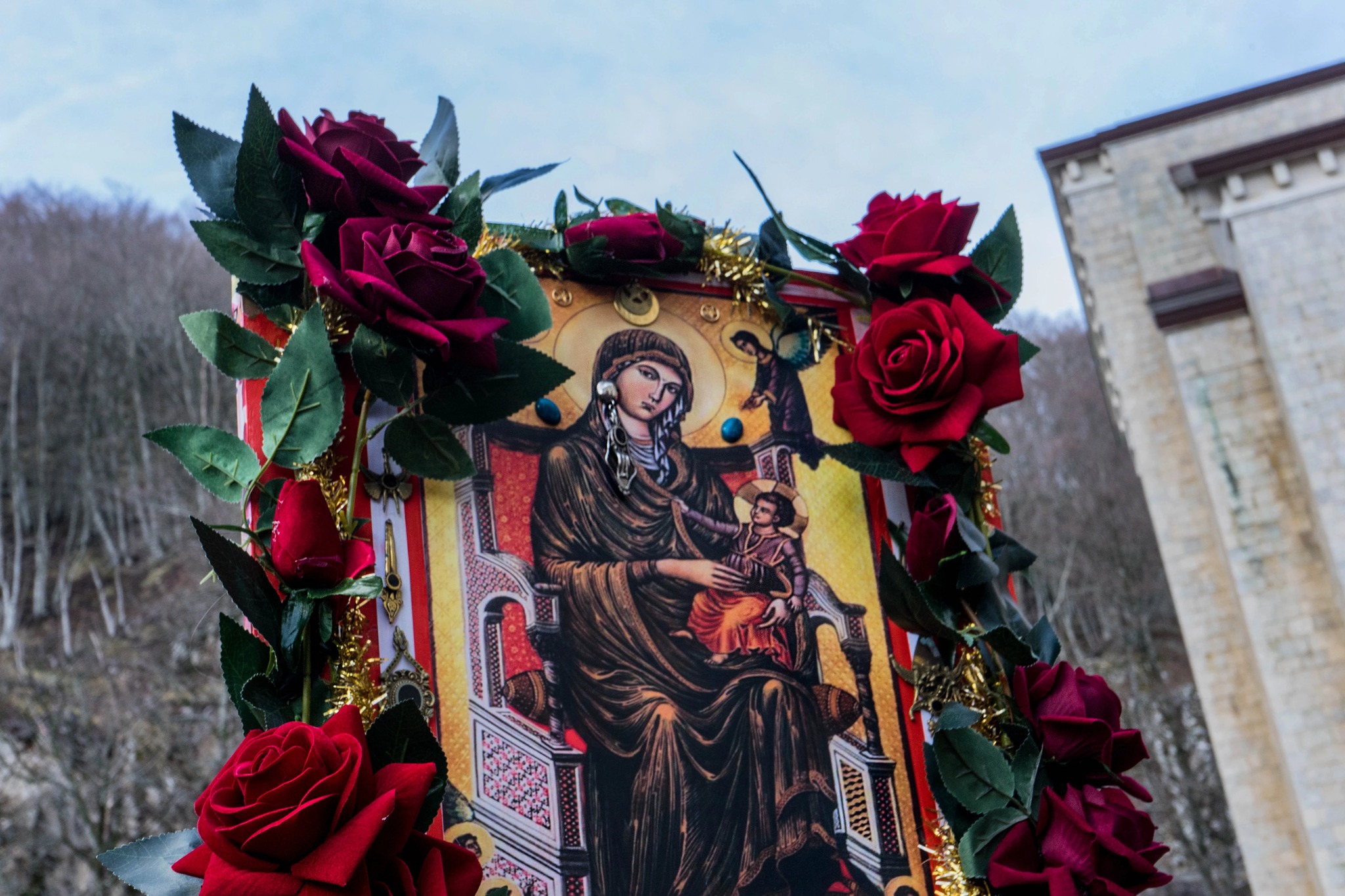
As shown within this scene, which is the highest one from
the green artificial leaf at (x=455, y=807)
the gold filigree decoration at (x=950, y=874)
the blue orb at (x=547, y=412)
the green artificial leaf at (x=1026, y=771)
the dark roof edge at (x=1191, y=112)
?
the dark roof edge at (x=1191, y=112)

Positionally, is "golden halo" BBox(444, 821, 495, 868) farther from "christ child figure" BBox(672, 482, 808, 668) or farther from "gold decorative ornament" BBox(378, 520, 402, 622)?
"christ child figure" BBox(672, 482, 808, 668)

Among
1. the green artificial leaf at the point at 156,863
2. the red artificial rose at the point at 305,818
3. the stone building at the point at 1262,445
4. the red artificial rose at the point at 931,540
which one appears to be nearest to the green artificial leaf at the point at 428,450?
the red artificial rose at the point at 305,818

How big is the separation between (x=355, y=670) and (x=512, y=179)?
3.50 ft

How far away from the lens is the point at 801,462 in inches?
95.2

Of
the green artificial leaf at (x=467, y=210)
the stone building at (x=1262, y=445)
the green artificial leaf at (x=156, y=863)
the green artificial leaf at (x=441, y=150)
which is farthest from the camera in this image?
the stone building at (x=1262, y=445)

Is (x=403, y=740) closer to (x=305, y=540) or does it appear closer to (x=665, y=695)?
(x=305, y=540)

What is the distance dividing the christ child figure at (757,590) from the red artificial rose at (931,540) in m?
0.22

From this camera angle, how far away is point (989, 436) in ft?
8.24

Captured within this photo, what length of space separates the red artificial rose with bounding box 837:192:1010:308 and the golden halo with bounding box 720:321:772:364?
0.28 m

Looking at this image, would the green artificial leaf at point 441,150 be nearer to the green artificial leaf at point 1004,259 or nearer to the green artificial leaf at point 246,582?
the green artificial leaf at point 246,582

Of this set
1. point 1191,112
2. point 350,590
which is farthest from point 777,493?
point 1191,112

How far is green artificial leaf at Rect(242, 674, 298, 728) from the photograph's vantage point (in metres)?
1.72

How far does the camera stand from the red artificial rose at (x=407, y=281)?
74.2 inches

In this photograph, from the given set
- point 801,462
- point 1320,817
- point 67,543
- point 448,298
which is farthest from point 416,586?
point 67,543
